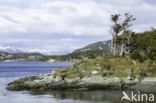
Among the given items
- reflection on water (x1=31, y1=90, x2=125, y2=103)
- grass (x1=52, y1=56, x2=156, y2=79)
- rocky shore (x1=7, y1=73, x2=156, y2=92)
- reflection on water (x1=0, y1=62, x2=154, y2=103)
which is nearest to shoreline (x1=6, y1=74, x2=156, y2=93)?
rocky shore (x1=7, y1=73, x2=156, y2=92)

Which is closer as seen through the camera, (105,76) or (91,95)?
(91,95)

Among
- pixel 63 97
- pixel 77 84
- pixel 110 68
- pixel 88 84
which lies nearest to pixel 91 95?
pixel 63 97

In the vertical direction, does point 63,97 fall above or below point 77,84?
below

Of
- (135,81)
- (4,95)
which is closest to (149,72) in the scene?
(135,81)

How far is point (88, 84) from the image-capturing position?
88.3m

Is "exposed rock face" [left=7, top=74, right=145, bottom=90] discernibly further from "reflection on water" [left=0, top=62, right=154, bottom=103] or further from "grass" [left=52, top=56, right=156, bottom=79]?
"reflection on water" [left=0, top=62, right=154, bottom=103]

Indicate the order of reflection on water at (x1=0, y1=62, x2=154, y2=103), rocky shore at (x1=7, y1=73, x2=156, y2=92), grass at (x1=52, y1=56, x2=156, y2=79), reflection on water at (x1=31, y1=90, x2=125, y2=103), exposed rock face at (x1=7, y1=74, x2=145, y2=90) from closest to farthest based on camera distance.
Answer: reflection on water at (x1=0, y1=62, x2=154, y2=103)
reflection on water at (x1=31, y1=90, x2=125, y2=103)
rocky shore at (x1=7, y1=73, x2=156, y2=92)
exposed rock face at (x1=7, y1=74, x2=145, y2=90)
grass at (x1=52, y1=56, x2=156, y2=79)

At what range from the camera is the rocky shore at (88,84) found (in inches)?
3378

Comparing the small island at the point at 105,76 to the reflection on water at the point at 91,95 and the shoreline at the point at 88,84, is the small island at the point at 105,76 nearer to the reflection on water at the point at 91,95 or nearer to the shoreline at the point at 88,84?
the shoreline at the point at 88,84

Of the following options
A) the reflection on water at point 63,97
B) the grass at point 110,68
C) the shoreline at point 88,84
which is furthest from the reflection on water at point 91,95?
the grass at point 110,68

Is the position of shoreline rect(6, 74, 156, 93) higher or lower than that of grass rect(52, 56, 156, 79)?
lower

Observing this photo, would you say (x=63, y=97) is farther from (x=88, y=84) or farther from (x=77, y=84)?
(x=77, y=84)

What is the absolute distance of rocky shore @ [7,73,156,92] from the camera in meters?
A: 85.8

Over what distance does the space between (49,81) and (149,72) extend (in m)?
18.7
